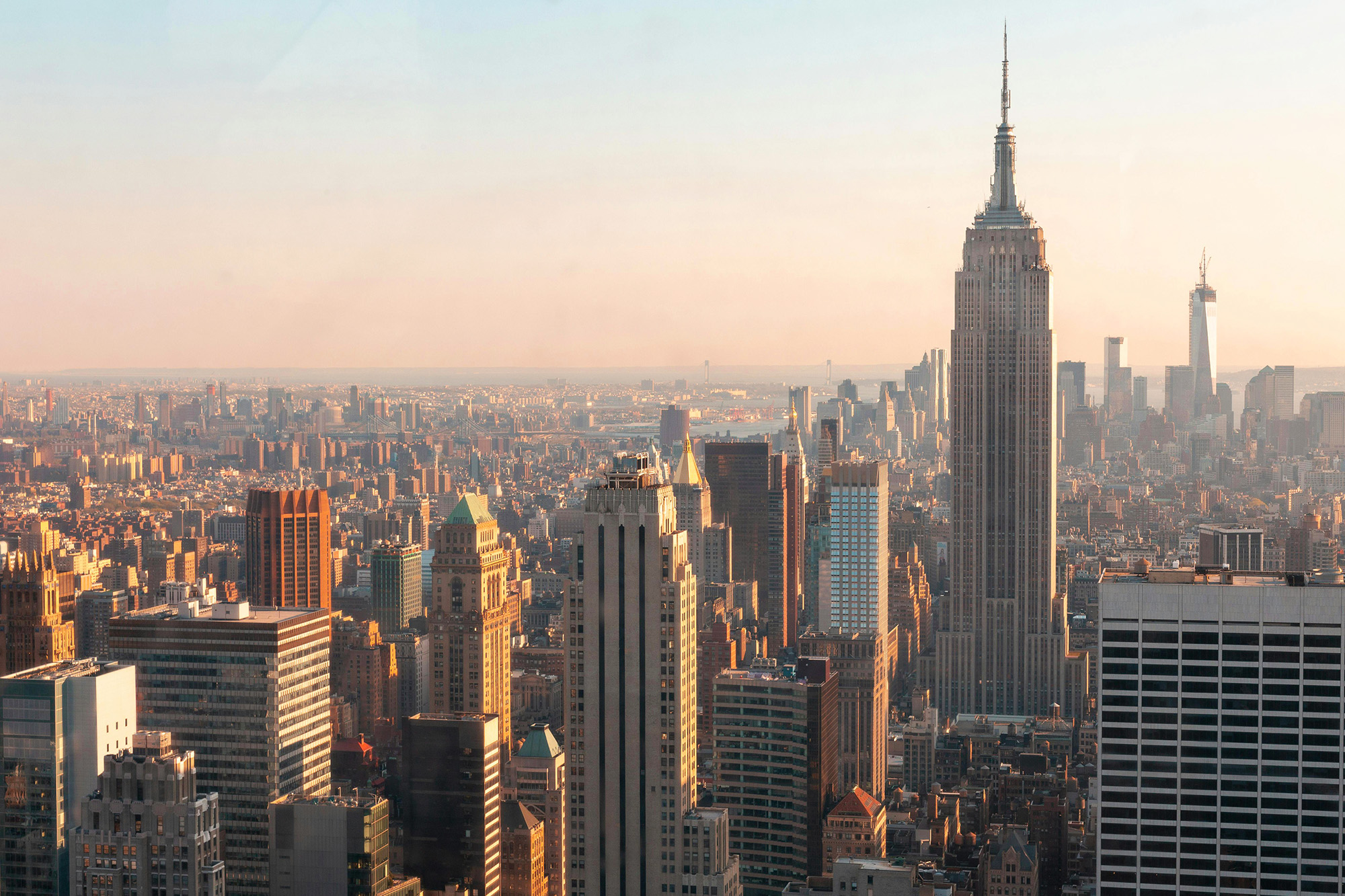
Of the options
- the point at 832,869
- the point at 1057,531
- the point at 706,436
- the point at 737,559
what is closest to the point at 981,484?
the point at 1057,531

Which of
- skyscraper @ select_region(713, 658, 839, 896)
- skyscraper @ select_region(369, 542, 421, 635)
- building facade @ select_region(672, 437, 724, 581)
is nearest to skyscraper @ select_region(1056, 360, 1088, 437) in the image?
building facade @ select_region(672, 437, 724, 581)

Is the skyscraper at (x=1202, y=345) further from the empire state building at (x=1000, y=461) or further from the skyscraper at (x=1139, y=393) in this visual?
the empire state building at (x=1000, y=461)

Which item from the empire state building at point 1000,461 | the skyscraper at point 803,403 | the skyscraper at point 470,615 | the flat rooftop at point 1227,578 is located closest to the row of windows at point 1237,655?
the flat rooftop at point 1227,578

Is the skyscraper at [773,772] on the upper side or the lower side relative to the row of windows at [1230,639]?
lower

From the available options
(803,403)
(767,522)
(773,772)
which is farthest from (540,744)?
(767,522)

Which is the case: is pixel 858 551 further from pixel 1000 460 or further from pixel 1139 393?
pixel 1139 393
